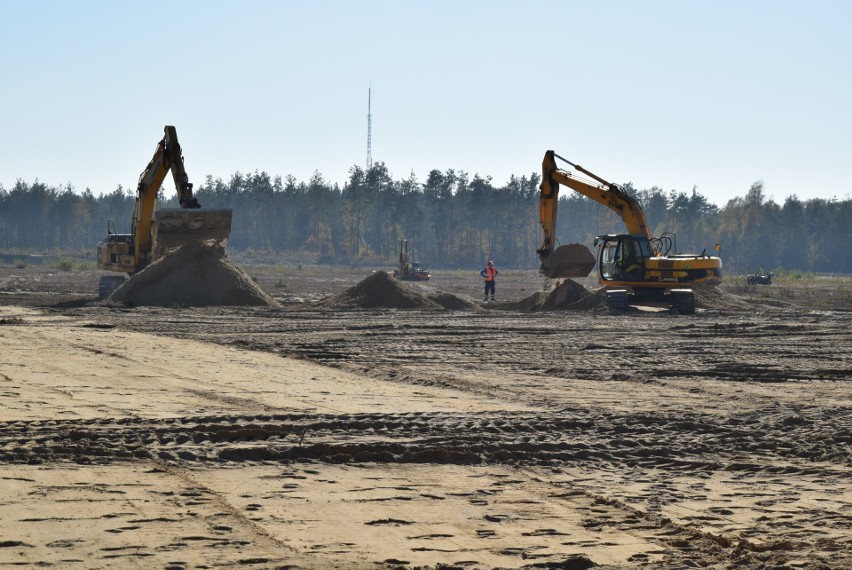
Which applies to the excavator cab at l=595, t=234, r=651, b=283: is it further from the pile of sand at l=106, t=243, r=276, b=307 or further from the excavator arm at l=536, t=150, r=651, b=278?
the pile of sand at l=106, t=243, r=276, b=307

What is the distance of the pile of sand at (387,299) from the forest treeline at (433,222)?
3122 inches

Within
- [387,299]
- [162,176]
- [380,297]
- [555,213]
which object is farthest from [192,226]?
[555,213]

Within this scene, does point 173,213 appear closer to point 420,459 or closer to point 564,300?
point 564,300

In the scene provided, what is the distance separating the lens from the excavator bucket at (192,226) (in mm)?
33781

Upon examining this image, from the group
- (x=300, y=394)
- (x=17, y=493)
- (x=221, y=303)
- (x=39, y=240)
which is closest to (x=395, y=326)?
(x=221, y=303)

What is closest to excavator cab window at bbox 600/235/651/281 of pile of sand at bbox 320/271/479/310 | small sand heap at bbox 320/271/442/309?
pile of sand at bbox 320/271/479/310

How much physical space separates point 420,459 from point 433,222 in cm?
12046

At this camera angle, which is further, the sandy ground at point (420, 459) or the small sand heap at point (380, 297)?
the small sand heap at point (380, 297)

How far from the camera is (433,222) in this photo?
12912cm

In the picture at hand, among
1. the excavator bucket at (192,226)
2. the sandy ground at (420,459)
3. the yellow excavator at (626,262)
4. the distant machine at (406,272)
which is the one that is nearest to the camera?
the sandy ground at (420,459)

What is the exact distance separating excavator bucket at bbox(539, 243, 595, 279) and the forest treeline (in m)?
81.2

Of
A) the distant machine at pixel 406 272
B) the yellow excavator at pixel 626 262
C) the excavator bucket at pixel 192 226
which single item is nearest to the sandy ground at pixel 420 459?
the yellow excavator at pixel 626 262

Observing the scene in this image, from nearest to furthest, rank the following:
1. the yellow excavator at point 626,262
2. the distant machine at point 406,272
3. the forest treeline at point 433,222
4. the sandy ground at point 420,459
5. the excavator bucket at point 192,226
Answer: the sandy ground at point 420,459, the yellow excavator at point 626,262, the excavator bucket at point 192,226, the distant machine at point 406,272, the forest treeline at point 433,222

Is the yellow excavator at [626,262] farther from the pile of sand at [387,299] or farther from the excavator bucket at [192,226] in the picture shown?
the excavator bucket at [192,226]
